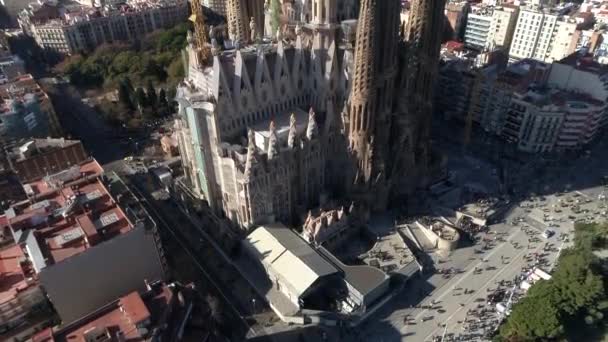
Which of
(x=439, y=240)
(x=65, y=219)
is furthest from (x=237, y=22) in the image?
(x=439, y=240)

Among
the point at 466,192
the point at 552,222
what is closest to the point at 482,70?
the point at 466,192

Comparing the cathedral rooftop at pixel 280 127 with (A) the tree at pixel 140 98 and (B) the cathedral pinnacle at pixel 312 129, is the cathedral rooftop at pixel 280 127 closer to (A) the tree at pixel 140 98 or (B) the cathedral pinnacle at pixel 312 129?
(B) the cathedral pinnacle at pixel 312 129

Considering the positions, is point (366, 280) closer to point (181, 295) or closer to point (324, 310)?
point (324, 310)

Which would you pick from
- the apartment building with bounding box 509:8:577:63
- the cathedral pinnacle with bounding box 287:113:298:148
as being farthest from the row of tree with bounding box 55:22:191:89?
the apartment building with bounding box 509:8:577:63

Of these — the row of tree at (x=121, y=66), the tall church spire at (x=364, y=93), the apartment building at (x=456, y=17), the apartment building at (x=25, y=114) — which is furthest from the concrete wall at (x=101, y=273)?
the apartment building at (x=456, y=17)

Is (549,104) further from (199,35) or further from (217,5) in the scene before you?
(217,5)
